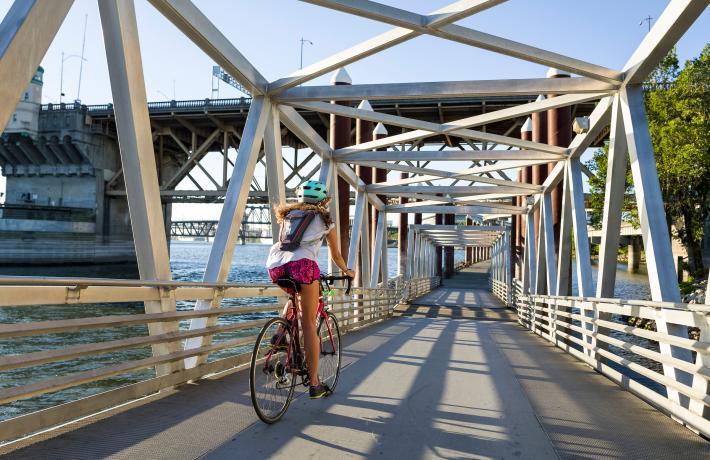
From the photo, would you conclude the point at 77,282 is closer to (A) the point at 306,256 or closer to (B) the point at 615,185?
(A) the point at 306,256

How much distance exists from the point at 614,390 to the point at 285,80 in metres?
5.57

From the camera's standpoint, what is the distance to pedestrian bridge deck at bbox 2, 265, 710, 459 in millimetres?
3324

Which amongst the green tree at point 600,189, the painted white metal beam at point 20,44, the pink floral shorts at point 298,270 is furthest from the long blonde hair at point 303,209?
the green tree at point 600,189

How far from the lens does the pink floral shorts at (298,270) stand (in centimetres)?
417

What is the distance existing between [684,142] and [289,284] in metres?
23.0

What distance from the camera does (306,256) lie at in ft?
13.8

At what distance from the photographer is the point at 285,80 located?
26.0 feet

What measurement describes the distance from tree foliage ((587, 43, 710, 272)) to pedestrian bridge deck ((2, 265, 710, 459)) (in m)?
19.3

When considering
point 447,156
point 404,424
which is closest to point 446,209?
point 447,156

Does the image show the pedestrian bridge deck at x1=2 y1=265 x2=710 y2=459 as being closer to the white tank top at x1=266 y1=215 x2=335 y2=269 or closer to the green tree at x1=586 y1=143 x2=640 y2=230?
the white tank top at x1=266 y1=215 x2=335 y2=269

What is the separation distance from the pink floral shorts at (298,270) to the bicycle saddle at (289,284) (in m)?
0.02

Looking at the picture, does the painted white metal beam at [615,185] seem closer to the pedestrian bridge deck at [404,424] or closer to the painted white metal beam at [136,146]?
the pedestrian bridge deck at [404,424]

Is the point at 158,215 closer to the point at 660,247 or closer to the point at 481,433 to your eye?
the point at 481,433

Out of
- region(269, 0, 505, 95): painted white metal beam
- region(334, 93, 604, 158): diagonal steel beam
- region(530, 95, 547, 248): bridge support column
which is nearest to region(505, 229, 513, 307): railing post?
region(530, 95, 547, 248): bridge support column
